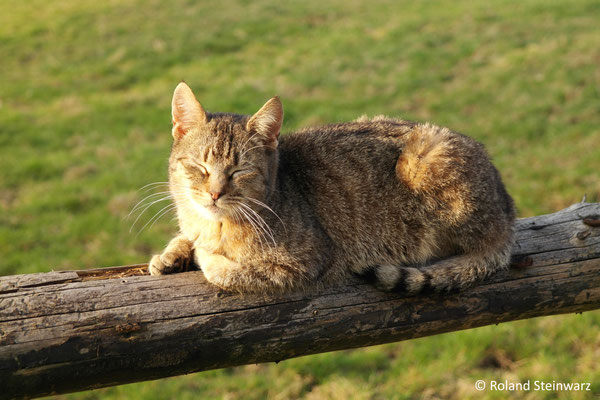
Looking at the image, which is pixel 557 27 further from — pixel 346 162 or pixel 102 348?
pixel 102 348

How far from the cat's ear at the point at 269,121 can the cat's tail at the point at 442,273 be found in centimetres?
93

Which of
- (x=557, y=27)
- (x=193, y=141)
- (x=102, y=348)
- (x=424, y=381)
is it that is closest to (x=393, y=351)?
(x=424, y=381)

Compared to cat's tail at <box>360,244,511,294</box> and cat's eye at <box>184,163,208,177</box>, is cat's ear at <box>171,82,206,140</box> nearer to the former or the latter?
cat's eye at <box>184,163,208,177</box>

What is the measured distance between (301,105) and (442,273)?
267 inches

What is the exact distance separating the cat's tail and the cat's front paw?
1.01 m

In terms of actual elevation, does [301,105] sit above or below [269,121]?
below

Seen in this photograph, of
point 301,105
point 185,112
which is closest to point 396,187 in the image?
point 185,112

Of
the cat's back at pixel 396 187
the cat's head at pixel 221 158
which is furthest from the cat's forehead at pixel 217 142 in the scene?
the cat's back at pixel 396 187

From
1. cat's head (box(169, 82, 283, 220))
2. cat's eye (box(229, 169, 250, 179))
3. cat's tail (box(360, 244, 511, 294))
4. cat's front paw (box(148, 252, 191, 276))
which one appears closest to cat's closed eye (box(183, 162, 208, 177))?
cat's head (box(169, 82, 283, 220))

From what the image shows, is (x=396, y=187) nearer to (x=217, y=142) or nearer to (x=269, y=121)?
(x=269, y=121)

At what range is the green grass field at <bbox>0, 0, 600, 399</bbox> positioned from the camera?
5102 mm

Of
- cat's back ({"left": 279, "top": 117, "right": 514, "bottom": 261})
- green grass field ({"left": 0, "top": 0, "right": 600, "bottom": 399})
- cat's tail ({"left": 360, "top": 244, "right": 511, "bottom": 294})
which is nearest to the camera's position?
cat's tail ({"left": 360, "top": 244, "right": 511, "bottom": 294})

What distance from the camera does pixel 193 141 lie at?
3.46 metres

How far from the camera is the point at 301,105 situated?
9734mm
